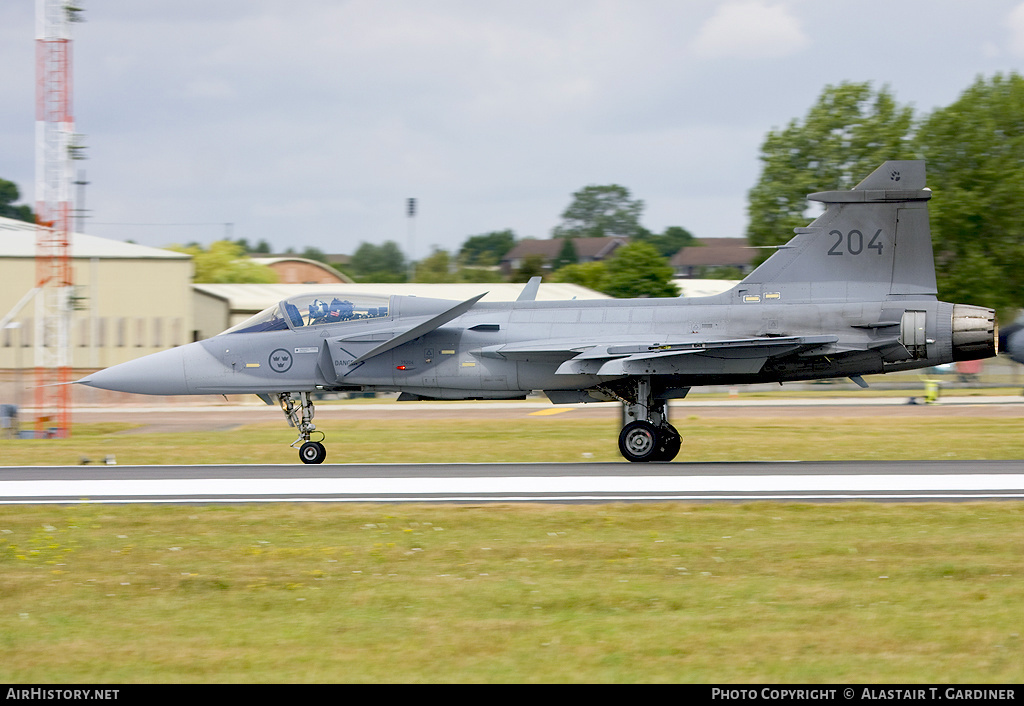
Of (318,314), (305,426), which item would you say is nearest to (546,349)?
(318,314)

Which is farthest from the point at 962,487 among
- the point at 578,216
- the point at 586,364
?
the point at 578,216

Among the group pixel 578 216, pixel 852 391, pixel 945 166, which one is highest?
pixel 578 216

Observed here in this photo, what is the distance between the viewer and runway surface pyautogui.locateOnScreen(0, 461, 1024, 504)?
1323cm

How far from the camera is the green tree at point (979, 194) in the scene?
52.2 meters

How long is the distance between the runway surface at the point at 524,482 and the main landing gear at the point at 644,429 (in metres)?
0.39

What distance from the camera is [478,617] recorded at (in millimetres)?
7723

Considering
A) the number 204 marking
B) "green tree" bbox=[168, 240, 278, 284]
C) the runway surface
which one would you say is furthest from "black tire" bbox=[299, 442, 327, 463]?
"green tree" bbox=[168, 240, 278, 284]

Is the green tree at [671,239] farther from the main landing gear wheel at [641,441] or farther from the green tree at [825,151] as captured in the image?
the main landing gear wheel at [641,441]

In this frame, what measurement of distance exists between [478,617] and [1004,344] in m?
14.9

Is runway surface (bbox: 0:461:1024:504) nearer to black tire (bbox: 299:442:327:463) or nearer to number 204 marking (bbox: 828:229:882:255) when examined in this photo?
black tire (bbox: 299:442:327:463)

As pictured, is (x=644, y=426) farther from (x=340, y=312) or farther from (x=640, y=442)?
(x=340, y=312)

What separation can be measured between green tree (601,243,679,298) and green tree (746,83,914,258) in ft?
78.1
